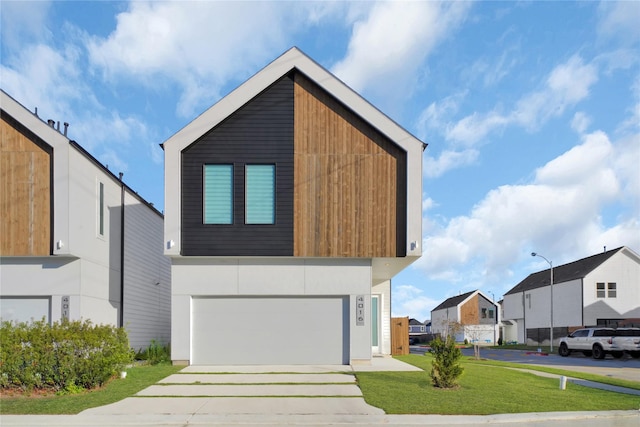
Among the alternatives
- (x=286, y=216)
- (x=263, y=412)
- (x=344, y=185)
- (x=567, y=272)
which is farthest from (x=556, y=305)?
(x=263, y=412)

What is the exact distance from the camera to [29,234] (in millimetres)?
18719

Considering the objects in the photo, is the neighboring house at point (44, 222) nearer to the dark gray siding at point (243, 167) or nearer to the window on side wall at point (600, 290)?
the dark gray siding at point (243, 167)

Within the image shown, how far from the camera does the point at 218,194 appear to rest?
1959 centimetres

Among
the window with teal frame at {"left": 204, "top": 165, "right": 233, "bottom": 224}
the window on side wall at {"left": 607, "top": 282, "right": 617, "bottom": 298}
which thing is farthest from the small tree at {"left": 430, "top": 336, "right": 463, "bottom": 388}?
the window on side wall at {"left": 607, "top": 282, "right": 617, "bottom": 298}

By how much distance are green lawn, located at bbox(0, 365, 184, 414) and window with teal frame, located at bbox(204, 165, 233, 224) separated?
551cm

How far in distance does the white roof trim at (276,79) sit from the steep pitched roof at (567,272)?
33.7 metres

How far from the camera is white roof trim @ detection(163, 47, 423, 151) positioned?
1955cm

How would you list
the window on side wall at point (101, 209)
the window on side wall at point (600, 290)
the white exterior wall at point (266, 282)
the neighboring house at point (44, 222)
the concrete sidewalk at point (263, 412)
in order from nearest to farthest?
the concrete sidewalk at point (263, 412), the neighboring house at point (44, 222), the white exterior wall at point (266, 282), the window on side wall at point (101, 209), the window on side wall at point (600, 290)

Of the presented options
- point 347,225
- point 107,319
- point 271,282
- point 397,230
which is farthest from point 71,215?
point 397,230

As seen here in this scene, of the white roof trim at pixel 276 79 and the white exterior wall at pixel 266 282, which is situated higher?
the white roof trim at pixel 276 79

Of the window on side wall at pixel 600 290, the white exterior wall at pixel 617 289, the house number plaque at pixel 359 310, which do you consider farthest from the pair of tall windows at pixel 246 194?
the window on side wall at pixel 600 290

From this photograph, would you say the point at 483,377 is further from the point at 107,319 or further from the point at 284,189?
→ the point at 107,319

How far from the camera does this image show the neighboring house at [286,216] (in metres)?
19.4

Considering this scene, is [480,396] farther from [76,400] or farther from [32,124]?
[32,124]
